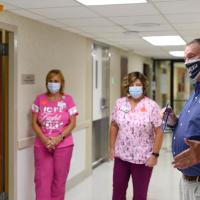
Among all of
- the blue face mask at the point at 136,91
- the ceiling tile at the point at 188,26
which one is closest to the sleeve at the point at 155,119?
the blue face mask at the point at 136,91

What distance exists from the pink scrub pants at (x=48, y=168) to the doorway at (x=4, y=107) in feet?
1.09

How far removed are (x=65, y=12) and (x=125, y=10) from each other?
0.62 meters

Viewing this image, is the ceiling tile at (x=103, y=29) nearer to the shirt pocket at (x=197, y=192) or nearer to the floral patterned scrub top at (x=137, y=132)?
the floral patterned scrub top at (x=137, y=132)

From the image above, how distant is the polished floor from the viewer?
5.00 m

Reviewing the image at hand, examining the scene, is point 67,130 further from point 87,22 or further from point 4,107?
point 87,22

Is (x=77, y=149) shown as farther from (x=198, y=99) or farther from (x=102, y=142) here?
(x=198, y=99)

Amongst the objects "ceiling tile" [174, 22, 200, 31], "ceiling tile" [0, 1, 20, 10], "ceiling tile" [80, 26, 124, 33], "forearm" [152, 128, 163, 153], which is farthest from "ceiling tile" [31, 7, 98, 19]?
"forearm" [152, 128, 163, 153]

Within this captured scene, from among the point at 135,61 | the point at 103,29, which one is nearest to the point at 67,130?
the point at 103,29

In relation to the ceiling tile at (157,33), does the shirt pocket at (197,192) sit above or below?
below

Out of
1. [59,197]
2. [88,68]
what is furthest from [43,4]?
[88,68]

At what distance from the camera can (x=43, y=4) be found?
3.50 m

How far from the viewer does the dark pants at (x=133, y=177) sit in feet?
11.7

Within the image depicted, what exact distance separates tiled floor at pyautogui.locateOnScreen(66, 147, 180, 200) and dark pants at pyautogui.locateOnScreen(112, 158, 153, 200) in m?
1.35

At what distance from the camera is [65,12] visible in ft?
12.8
